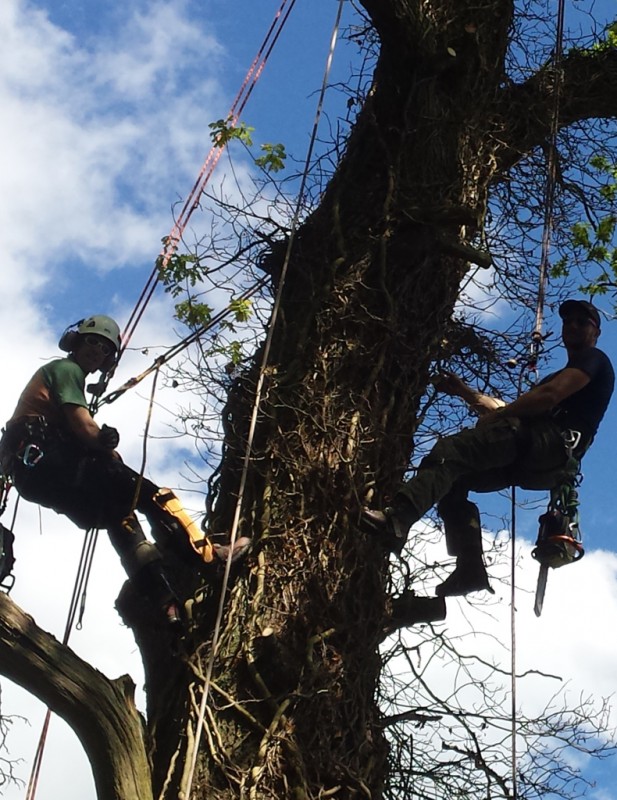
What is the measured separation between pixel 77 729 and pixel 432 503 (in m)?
1.65

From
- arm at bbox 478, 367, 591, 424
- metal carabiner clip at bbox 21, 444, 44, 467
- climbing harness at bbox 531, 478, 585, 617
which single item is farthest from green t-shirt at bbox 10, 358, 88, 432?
climbing harness at bbox 531, 478, 585, 617

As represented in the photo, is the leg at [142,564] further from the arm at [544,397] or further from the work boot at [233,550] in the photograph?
the arm at [544,397]

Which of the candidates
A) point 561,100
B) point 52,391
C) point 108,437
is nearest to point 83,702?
point 108,437

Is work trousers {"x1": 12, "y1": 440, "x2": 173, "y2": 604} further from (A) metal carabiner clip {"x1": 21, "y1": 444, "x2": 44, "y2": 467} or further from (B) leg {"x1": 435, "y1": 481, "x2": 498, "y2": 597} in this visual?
(B) leg {"x1": 435, "y1": 481, "x2": 498, "y2": 597}

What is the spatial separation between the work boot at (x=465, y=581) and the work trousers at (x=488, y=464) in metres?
0.07

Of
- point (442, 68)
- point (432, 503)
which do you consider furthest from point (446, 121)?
point (432, 503)

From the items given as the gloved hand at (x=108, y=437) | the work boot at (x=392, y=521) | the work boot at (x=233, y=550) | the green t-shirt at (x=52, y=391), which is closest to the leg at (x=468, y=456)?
the work boot at (x=392, y=521)

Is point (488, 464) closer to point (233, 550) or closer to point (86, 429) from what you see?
point (233, 550)

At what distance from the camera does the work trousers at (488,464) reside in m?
4.81

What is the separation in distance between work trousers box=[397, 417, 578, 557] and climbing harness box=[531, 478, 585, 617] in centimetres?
10

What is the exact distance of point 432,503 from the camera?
4.49 meters

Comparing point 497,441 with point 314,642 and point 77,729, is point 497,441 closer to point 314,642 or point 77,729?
point 314,642

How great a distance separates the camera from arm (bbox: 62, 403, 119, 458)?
4699mm

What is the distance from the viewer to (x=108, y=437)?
470cm
